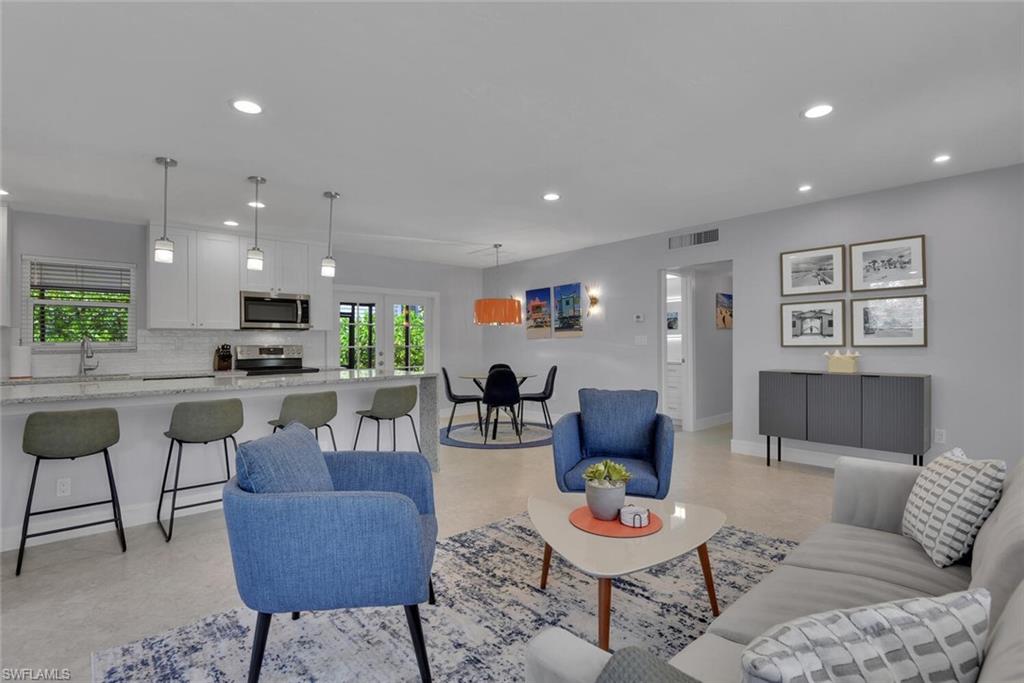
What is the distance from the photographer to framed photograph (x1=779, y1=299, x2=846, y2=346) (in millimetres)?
4703

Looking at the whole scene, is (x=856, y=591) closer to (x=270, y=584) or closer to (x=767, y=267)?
(x=270, y=584)

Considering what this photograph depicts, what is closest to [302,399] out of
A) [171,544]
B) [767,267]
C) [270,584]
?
[171,544]

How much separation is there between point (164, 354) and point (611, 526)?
18.1 feet

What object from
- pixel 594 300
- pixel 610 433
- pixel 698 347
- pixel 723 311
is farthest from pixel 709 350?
pixel 610 433

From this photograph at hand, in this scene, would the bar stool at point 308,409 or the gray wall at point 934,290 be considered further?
the gray wall at point 934,290

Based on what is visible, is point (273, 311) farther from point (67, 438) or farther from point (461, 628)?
point (461, 628)

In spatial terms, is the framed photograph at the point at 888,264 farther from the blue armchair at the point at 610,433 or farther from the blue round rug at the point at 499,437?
the blue round rug at the point at 499,437

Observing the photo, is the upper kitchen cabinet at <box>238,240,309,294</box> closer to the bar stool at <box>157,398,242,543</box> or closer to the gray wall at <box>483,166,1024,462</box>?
the bar stool at <box>157,398,242,543</box>

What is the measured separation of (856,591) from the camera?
4.99ft

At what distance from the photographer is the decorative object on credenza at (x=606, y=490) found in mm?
2199

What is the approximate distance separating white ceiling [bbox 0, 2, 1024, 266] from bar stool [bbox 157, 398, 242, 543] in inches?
65.8

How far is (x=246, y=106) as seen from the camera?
9.24 ft

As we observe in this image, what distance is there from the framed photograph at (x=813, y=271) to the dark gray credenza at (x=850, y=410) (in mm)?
801

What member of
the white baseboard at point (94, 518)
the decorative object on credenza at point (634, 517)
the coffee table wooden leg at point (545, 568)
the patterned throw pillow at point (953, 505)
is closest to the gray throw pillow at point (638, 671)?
the decorative object on credenza at point (634, 517)
